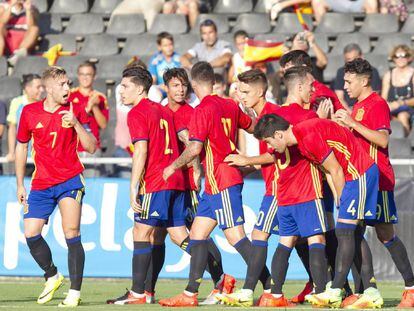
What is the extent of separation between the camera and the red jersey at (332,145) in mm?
10367

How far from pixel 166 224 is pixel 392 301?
2385mm

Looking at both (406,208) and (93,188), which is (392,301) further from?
(93,188)

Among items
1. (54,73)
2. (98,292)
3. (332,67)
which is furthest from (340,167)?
(332,67)

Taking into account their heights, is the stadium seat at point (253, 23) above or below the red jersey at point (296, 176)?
above

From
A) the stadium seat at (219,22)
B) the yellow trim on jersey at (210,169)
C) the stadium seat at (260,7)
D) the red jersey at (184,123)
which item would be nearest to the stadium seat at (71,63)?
the stadium seat at (219,22)

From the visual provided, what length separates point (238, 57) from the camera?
17875 mm

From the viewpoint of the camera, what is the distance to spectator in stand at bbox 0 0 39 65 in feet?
63.4

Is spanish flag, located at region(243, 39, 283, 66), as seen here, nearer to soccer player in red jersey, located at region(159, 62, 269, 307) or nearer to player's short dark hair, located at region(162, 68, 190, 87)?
player's short dark hair, located at region(162, 68, 190, 87)

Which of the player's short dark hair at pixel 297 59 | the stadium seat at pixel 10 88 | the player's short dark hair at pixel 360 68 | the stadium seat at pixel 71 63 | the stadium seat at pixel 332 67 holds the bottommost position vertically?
the stadium seat at pixel 10 88

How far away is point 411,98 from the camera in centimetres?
1708

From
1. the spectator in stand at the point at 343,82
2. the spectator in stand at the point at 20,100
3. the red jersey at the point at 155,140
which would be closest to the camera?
the red jersey at the point at 155,140

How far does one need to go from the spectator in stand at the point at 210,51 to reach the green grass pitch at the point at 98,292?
165 inches

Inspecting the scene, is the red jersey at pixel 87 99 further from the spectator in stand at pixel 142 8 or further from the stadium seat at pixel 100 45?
the spectator in stand at pixel 142 8

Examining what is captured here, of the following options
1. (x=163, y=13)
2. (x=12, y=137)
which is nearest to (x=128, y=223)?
(x=12, y=137)
